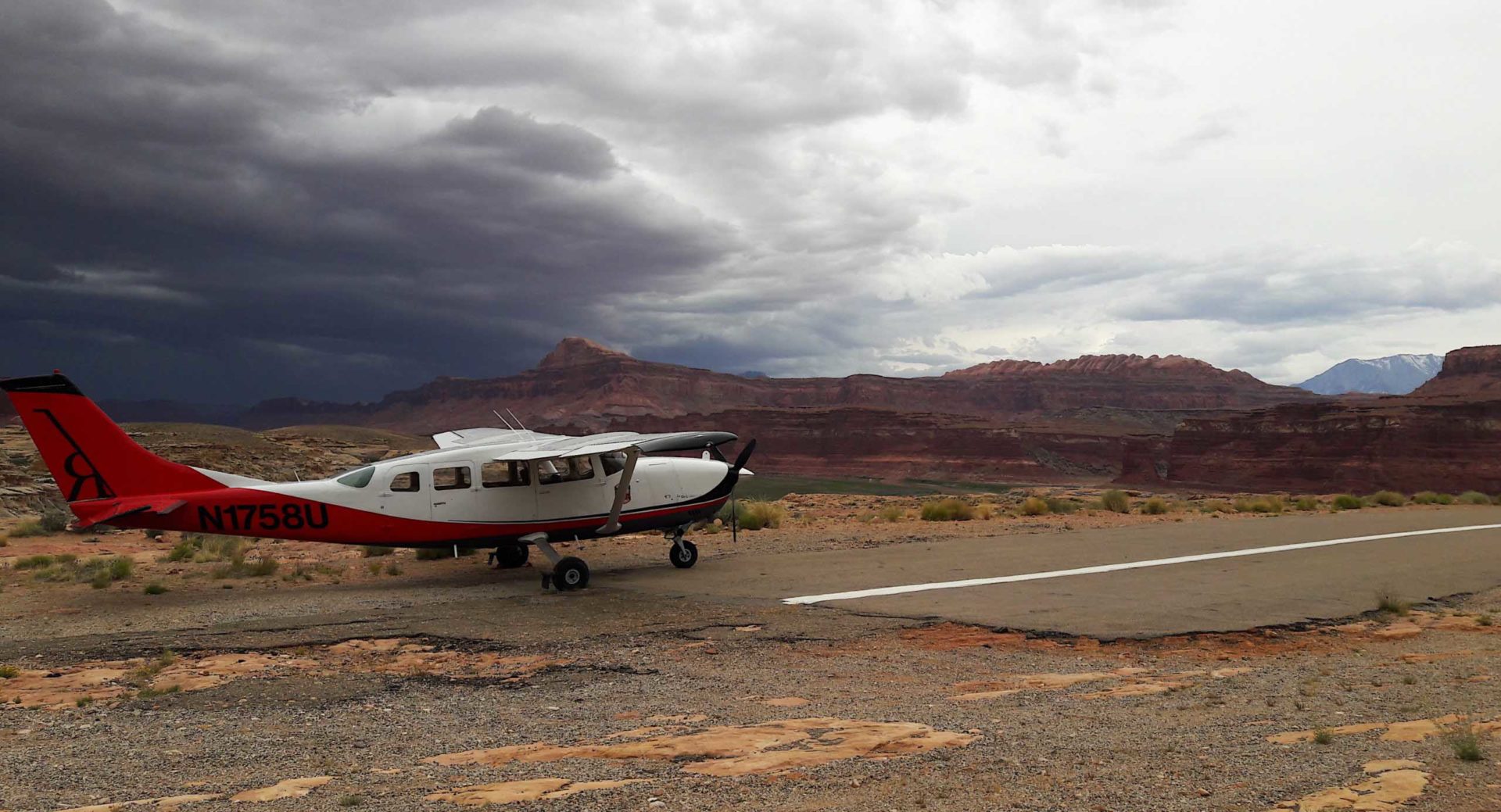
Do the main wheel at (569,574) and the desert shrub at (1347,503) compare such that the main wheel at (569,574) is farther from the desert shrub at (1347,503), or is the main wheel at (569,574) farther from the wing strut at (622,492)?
the desert shrub at (1347,503)

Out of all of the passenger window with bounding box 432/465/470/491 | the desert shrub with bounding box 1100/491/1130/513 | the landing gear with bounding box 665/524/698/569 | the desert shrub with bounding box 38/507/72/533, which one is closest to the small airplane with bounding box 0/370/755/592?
the passenger window with bounding box 432/465/470/491

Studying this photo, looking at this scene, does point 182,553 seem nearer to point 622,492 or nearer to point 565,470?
point 565,470

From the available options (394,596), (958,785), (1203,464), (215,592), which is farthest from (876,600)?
(1203,464)

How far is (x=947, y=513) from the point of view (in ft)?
89.1

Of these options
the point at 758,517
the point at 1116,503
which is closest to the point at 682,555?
the point at 758,517

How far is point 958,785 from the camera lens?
16.5 feet

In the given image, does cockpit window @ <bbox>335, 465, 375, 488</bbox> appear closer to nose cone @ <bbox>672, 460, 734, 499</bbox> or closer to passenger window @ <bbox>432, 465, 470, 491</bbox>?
passenger window @ <bbox>432, 465, 470, 491</bbox>

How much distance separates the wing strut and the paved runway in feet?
2.92

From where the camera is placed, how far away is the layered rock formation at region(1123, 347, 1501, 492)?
82.8 m

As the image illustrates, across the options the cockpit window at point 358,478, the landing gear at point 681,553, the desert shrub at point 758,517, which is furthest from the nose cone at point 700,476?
the desert shrub at point 758,517

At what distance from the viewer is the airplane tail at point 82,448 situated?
Result: 13328 millimetres

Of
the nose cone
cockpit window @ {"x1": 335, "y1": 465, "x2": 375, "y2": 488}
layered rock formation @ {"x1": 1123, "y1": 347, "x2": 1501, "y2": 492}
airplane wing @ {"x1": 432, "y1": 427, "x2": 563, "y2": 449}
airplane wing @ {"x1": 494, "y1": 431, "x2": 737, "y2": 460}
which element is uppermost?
airplane wing @ {"x1": 432, "y1": 427, "x2": 563, "y2": 449}

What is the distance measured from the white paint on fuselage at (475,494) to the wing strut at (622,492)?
0.81 ft

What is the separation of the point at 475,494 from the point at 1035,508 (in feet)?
67.0
